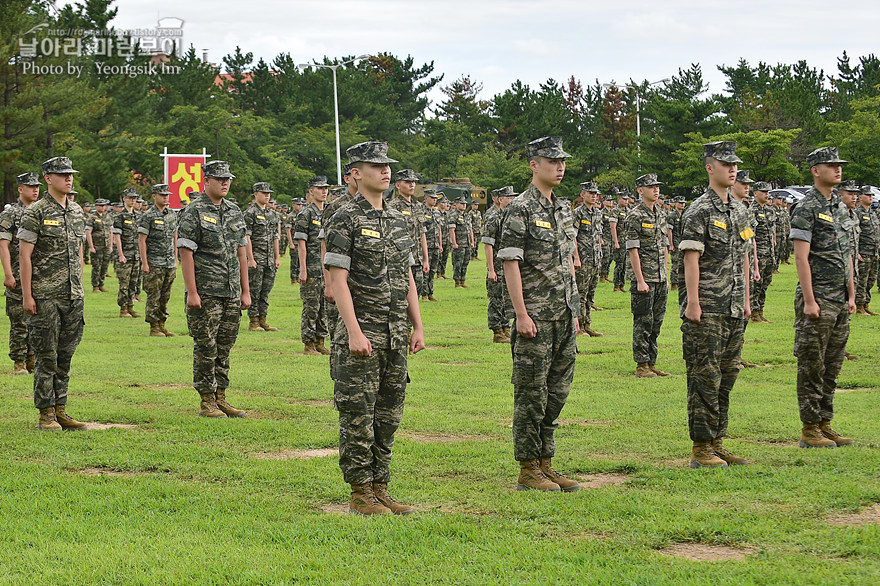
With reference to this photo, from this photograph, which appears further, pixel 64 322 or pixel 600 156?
pixel 600 156

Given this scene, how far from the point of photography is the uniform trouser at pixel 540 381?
6.87 m

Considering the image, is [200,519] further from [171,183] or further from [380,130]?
[380,130]

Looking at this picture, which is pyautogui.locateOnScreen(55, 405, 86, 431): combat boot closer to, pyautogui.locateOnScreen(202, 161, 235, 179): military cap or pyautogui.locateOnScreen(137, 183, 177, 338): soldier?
pyautogui.locateOnScreen(202, 161, 235, 179): military cap

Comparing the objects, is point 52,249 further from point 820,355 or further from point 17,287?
point 820,355

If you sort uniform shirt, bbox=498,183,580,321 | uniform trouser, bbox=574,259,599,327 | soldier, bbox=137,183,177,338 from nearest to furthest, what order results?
uniform shirt, bbox=498,183,580,321
uniform trouser, bbox=574,259,599,327
soldier, bbox=137,183,177,338

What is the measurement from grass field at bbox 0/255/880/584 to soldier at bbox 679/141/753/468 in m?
0.42

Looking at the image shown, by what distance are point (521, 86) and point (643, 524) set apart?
58.6 metres

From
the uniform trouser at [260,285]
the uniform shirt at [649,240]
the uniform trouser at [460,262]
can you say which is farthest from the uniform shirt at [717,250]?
the uniform trouser at [460,262]

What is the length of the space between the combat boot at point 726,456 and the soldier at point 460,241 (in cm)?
1859

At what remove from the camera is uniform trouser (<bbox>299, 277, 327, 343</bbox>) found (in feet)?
46.5

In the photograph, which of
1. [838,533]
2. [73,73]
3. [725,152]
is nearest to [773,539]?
[838,533]

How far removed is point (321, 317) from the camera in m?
14.4

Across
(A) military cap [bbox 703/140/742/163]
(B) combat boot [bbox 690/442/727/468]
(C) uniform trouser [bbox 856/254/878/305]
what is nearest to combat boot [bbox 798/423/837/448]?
(B) combat boot [bbox 690/442/727/468]

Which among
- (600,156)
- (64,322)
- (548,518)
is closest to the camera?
(548,518)
